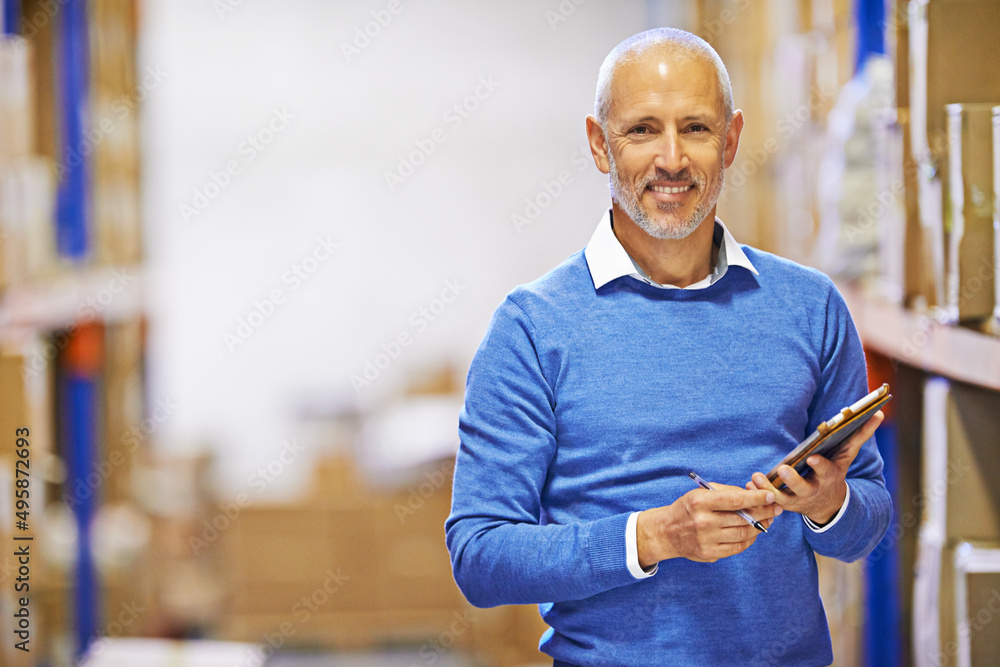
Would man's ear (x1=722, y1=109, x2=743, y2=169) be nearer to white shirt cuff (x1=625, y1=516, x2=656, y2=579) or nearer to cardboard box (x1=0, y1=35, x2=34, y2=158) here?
white shirt cuff (x1=625, y1=516, x2=656, y2=579)

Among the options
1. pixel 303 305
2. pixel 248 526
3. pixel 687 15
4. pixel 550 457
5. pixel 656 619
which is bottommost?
pixel 248 526

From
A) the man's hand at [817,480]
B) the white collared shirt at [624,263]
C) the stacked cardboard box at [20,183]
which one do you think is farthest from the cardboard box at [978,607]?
the stacked cardboard box at [20,183]

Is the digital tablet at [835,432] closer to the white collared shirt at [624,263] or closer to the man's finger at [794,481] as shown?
the man's finger at [794,481]

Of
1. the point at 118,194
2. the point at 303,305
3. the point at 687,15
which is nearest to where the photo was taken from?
the point at 118,194

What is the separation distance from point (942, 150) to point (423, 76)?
5451mm

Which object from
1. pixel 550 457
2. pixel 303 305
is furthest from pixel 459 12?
pixel 550 457

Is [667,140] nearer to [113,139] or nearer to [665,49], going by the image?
[665,49]

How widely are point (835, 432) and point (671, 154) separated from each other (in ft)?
1.53

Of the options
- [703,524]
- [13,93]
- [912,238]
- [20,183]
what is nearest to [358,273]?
[20,183]

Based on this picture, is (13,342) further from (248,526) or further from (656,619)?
(248,526)

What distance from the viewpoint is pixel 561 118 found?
23.5ft

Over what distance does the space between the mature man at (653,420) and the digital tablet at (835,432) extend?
0.11m

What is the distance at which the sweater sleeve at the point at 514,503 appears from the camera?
132 centimetres

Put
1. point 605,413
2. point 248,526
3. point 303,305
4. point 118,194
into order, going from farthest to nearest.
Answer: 1. point 303,305
2. point 248,526
3. point 118,194
4. point 605,413
